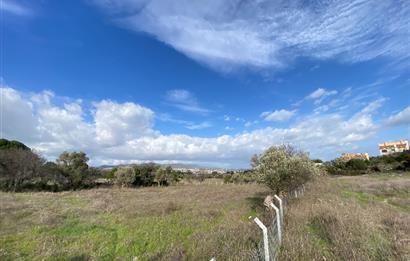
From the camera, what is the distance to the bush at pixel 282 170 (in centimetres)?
1541

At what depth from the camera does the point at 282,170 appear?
15414mm

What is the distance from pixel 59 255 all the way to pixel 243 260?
579 centimetres

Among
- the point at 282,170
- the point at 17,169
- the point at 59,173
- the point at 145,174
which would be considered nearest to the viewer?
the point at 282,170

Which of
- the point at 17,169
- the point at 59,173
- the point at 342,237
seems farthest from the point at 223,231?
the point at 59,173

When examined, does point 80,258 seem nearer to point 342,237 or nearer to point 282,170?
point 342,237

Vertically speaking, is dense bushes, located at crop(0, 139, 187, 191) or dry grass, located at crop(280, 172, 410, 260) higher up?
dense bushes, located at crop(0, 139, 187, 191)

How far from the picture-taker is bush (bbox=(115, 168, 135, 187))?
158ft

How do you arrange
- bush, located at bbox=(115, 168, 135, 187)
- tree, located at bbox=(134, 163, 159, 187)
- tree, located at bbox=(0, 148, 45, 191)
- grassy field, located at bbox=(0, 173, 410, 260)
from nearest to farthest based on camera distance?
grassy field, located at bbox=(0, 173, 410, 260), tree, located at bbox=(0, 148, 45, 191), bush, located at bbox=(115, 168, 135, 187), tree, located at bbox=(134, 163, 159, 187)

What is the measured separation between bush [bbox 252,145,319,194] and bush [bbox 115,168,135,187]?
1431 inches

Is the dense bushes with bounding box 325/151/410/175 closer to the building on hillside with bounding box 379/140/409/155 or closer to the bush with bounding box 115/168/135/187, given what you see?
the bush with bounding box 115/168/135/187

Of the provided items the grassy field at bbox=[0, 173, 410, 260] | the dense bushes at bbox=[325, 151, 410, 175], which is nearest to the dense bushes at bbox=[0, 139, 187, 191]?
the grassy field at bbox=[0, 173, 410, 260]

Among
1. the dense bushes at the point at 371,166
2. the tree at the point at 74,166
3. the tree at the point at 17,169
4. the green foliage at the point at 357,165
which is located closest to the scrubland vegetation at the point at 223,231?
the tree at the point at 17,169

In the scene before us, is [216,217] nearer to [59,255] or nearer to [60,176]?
[59,255]

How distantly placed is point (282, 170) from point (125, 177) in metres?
38.3
